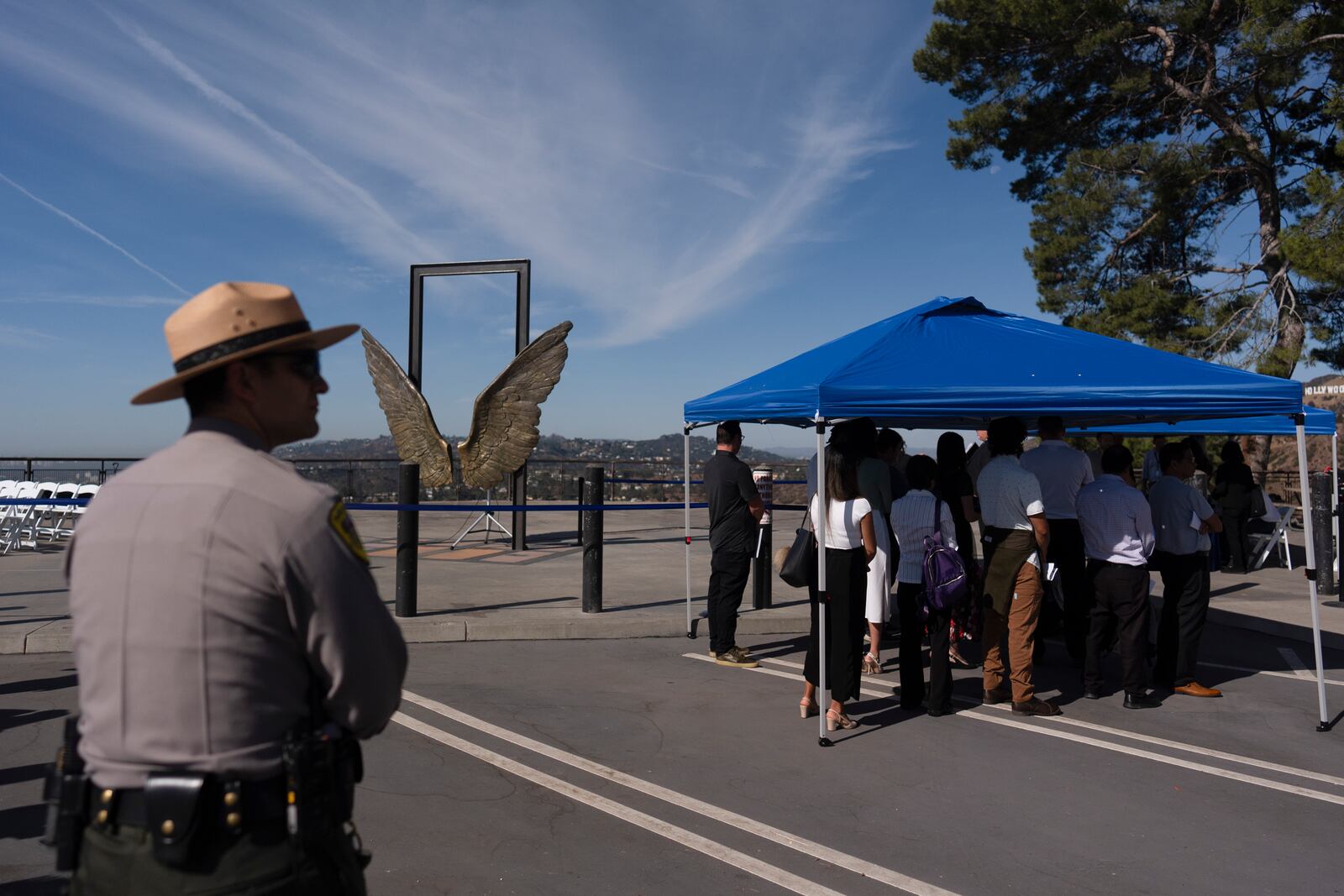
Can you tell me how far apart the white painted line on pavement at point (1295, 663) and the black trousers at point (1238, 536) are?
5.43 m

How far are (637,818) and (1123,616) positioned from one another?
401cm

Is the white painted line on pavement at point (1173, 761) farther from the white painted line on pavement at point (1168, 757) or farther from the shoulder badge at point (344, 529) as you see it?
the shoulder badge at point (344, 529)

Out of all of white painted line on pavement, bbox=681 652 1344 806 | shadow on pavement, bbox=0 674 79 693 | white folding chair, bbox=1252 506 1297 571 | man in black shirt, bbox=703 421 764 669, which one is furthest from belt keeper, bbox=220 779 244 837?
white folding chair, bbox=1252 506 1297 571

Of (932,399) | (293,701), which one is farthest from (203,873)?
(932,399)

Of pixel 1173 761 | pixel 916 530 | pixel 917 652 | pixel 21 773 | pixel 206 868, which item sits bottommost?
pixel 1173 761

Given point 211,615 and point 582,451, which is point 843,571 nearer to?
point 211,615

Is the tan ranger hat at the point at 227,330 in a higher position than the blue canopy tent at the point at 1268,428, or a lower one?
lower

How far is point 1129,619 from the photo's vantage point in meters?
6.59

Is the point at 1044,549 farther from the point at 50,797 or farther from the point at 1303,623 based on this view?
the point at 50,797

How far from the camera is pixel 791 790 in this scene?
486cm

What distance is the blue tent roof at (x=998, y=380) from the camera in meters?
6.25

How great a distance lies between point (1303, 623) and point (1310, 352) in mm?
11954

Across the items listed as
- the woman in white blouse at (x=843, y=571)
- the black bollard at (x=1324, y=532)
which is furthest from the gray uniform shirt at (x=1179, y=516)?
the black bollard at (x=1324, y=532)

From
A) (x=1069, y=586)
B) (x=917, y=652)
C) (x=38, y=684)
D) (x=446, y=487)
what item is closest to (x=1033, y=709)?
(x=917, y=652)
